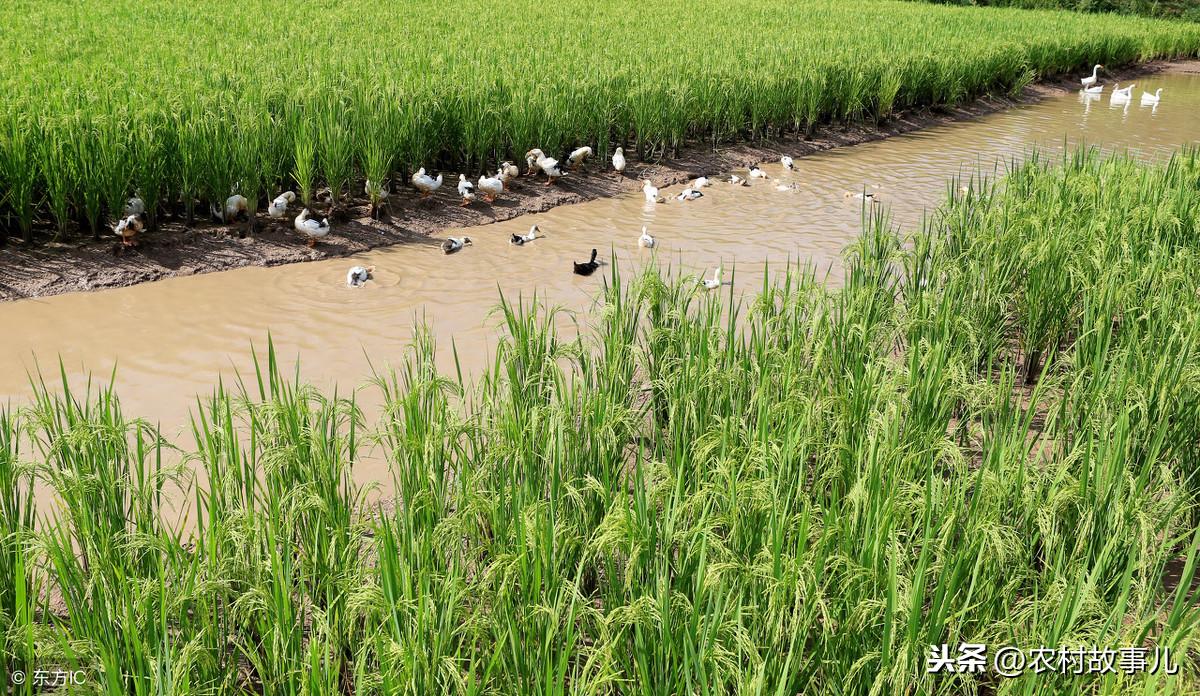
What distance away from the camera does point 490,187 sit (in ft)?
25.0

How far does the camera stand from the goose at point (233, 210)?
21.1 ft

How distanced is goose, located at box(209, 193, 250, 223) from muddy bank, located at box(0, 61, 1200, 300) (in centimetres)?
8

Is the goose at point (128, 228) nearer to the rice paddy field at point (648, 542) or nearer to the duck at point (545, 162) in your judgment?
the rice paddy field at point (648, 542)

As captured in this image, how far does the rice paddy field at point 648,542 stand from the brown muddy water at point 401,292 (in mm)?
839

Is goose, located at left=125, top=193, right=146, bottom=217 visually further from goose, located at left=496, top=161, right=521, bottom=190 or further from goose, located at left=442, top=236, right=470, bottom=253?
goose, located at left=496, top=161, right=521, bottom=190

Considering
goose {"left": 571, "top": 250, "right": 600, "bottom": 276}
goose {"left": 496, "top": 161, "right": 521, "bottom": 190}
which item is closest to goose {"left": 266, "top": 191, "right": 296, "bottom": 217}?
goose {"left": 496, "top": 161, "right": 521, "bottom": 190}

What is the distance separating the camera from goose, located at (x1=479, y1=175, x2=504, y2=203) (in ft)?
25.0

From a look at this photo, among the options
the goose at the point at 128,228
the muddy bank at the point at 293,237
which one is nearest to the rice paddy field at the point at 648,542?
the muddy bank at the point at 293,237

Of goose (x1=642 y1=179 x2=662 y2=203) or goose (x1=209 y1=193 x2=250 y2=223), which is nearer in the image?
goose (x1=209 y1=193 x2=250 y2=223)

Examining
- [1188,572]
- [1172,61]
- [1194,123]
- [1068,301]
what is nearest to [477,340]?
[1068,301]

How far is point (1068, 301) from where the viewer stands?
13.7ft

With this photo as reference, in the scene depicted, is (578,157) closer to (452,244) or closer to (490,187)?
(490,187)

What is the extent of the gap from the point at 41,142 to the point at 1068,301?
19.3 ft

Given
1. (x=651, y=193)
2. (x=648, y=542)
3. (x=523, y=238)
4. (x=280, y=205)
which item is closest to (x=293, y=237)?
(x=280, y=205)
